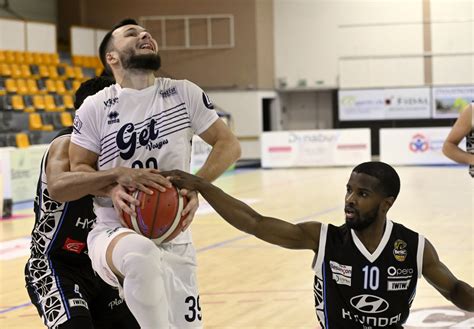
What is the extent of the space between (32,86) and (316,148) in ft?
24.5

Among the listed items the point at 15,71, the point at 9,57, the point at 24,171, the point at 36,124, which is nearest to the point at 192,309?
the point at 24,171

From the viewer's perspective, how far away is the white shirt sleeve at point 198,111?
4074 millimetres

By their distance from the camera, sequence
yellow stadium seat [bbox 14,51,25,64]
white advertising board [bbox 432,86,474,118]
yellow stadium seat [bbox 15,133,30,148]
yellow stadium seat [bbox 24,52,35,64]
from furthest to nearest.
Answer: white advertising board [bbox 432,86,474,118], yellow stadium seat [bbox 24,52,35,64], yellow stadium seat [bbox 14,51,25,64], yellow stadium seat [bbox 15,133,30,148]

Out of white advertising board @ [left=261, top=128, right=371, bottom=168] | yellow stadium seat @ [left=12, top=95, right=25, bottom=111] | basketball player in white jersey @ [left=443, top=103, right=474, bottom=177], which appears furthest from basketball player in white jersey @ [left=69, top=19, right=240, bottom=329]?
white advertising board @ [left=261, top=128, right=371, bottom=168]

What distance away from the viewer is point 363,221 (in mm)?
3586

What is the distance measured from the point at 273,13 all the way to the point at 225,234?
1819cm

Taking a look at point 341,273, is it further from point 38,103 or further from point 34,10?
point 34,10

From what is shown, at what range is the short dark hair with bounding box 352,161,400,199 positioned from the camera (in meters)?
3.58

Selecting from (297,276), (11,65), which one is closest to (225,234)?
(297,276)

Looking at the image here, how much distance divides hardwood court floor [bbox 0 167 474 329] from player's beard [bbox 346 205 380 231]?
284 cm

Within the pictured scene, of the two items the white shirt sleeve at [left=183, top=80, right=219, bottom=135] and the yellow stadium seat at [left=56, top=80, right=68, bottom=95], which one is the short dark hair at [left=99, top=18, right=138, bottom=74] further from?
the yellow stadium seat at [left=56, top=80, right=68, bottom=95]

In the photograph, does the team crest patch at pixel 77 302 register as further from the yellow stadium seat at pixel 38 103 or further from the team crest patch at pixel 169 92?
the yellow stadium seat at pixel 38 103

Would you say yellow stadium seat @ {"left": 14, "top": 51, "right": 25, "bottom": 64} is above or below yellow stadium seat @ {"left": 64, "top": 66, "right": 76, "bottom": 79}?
above

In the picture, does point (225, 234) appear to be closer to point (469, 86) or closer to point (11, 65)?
point (11, 65)
